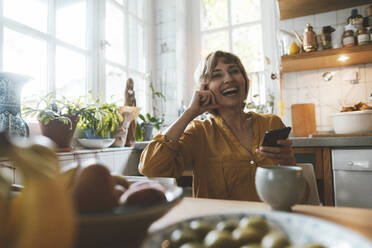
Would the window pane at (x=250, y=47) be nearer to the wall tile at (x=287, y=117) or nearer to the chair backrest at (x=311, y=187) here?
the wall tile at (x=287, y=117)

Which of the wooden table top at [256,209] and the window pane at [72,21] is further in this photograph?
the window pane at [72,21]

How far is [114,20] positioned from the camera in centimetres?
248

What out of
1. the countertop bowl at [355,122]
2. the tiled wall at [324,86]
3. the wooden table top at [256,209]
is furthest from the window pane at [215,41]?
the wooden table top at [256,209]

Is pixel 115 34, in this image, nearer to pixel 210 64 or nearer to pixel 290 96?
pixel 210 64

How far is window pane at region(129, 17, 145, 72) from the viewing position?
273cm

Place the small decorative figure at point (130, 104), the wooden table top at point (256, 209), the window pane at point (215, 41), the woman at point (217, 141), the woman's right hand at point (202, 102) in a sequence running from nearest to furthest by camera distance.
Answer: the wooden table top at point (256, 209) < the woman at point (217, 141) < the woman's right hand at point (202, 102) < the small decorative figure at point (130, 104) < the window pane at point (215, 41)

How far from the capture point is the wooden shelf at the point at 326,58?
1895 millimetres

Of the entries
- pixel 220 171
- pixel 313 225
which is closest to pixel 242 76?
pixel 220 171

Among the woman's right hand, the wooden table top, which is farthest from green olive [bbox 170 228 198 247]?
the woman's right hand

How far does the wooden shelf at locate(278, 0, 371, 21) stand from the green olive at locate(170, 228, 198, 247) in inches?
85.4

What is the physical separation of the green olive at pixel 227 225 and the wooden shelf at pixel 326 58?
1.97 metres

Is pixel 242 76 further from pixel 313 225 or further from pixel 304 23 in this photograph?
pixel 304 23

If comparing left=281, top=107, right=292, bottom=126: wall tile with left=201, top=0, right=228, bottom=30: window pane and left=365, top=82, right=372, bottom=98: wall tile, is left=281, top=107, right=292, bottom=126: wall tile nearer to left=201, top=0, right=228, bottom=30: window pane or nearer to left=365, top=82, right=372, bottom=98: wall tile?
left=365, top=82, right=372, bottom=98: wall tile

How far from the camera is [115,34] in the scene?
2480mm
